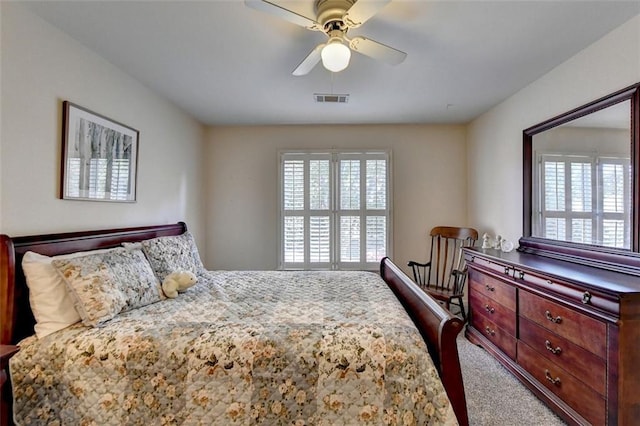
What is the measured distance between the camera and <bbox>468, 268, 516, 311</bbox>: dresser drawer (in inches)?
92.0

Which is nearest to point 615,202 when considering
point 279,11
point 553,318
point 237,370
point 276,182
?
point 553,318

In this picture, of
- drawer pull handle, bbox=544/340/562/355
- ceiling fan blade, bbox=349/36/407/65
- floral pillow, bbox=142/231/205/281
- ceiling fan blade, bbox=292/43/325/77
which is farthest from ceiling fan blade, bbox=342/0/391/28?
drawer pull handle, bbox=544/340/562/355

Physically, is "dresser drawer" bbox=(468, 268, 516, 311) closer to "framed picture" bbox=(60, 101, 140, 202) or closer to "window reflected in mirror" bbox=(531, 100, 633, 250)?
"window reflected in mirror" bbox=(531, 100, 633, 250)

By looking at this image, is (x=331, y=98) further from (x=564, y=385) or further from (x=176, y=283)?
(x=564, y=385)

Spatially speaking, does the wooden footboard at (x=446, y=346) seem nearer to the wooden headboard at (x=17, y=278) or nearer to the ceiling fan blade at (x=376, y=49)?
the ceiling fan blade at (x=376, y=49)

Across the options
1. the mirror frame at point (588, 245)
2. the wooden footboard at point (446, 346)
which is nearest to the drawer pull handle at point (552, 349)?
the mirror frame at point (588, 245)

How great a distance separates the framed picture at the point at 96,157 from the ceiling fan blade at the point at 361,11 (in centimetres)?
190

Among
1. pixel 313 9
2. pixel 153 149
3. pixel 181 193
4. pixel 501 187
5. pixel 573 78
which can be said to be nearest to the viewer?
pixel 313 9

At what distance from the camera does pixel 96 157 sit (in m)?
2.29

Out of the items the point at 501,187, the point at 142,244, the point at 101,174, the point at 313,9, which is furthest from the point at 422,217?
the point at 101,174

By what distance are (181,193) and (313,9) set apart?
258cm

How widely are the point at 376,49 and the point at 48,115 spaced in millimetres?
2095

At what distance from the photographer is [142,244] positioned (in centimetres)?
236

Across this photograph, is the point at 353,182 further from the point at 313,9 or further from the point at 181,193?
the point at 313,9
